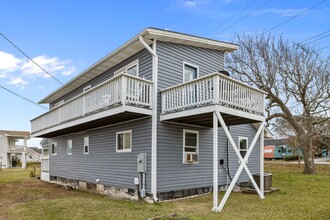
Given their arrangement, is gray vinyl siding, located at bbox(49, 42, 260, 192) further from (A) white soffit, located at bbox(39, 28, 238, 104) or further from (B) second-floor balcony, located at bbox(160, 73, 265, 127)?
(B) second-floor balcony, located at bbox(160, 73, 265, 127)

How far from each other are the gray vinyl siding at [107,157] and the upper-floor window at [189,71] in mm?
2624

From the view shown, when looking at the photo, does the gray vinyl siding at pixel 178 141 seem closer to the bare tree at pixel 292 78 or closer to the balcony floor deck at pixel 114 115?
the balcony floor deck at pixel 114 115

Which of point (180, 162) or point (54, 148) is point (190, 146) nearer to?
point (180, 162)

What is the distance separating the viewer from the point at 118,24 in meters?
16.4

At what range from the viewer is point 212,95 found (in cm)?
908

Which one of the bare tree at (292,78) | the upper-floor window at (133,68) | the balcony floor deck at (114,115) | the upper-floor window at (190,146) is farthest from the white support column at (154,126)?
the bare tree at (292,78)

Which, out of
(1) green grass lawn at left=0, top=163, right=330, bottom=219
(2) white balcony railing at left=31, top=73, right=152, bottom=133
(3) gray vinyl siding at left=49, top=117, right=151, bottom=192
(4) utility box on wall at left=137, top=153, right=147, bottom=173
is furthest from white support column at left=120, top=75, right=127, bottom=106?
(1) green grass lawn at left=0, top=163, right=330, bottom=219

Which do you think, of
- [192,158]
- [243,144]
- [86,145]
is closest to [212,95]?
[192,158]

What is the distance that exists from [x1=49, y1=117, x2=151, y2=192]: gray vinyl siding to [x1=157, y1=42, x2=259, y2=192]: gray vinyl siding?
0.61 meters

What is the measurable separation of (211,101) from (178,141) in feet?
8.94

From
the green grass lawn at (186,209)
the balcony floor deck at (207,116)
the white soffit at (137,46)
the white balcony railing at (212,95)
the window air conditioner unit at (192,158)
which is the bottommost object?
the green grass lawn at (186,209)

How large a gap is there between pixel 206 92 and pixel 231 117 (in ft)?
5.13

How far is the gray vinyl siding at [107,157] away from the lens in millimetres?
A: 10828

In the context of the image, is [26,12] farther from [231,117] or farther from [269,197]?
[269,197]
